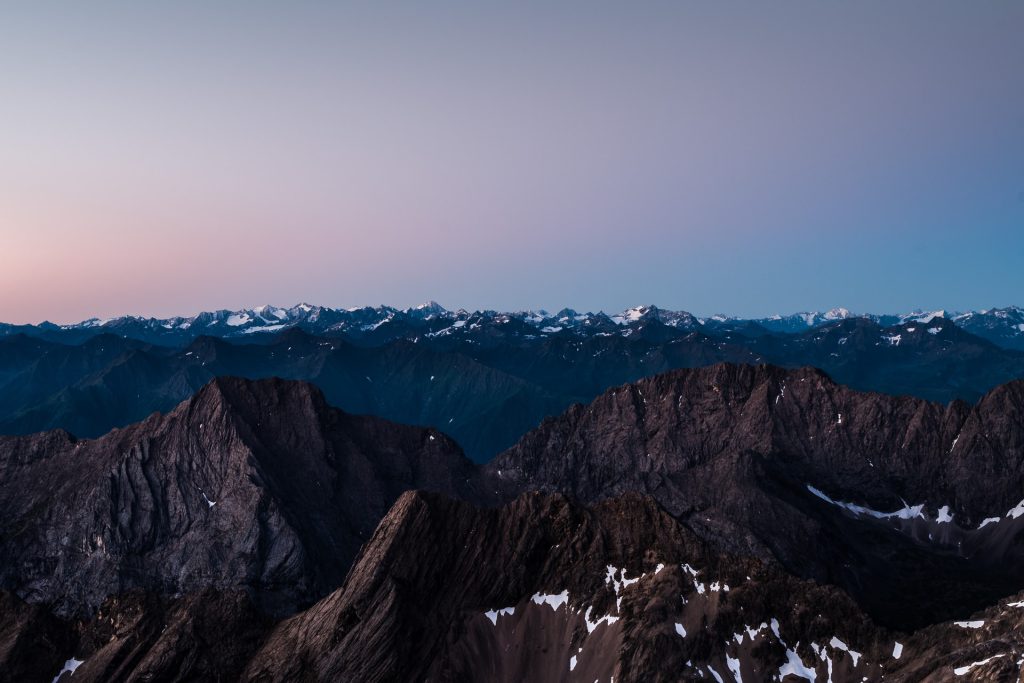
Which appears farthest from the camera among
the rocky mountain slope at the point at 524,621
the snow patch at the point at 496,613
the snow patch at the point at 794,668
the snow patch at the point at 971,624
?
the snow patch at the point at 496,613

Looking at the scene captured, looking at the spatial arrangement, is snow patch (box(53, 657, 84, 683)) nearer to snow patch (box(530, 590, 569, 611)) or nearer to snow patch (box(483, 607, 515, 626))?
snow patch (box(483, 607, 515, 626))

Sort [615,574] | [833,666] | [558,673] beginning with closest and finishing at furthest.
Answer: [833,666]
[558,673]
[615,574]

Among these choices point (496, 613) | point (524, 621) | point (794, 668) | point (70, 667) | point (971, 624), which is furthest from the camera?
point (70, 667)

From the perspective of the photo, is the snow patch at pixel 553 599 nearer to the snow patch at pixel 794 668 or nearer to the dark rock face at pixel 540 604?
A: the dark rock face at pixel 540 604

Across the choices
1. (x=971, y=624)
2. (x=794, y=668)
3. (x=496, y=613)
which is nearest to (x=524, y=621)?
(x=496, y=613)

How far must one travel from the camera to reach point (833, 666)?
114000mm

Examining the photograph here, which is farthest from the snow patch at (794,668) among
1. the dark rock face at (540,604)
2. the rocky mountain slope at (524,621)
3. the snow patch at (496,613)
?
the snow patch at (496,613)

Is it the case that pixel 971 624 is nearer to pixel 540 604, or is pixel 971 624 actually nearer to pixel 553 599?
pixel 553 599

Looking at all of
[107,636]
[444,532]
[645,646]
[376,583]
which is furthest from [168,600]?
[645,646]

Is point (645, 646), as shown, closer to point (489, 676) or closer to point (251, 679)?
point (489, 676)

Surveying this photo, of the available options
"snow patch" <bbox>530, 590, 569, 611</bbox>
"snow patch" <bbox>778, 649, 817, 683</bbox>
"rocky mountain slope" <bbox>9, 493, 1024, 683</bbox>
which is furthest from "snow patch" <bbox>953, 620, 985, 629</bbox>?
"snow patch" <bbox>530, 590, 569, 611</bbox>

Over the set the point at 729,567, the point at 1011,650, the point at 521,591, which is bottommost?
the point at 521,591

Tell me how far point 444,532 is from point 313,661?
31.6 meters

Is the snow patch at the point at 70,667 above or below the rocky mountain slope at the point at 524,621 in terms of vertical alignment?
below
